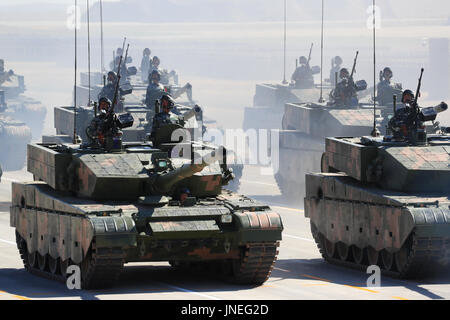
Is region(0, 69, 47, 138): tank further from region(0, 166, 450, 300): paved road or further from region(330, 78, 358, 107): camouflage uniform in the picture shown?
region(0, 166, 450, 300): paved road

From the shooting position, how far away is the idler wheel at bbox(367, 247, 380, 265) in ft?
102

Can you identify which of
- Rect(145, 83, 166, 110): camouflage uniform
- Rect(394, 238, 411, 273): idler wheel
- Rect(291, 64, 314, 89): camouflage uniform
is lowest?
Rect(394, 238, 411, 273): idler wheel

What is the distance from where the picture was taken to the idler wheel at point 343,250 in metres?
32.5

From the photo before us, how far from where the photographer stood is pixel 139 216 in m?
27.7

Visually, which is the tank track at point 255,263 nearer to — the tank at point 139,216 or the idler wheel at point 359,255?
the tank at point 139,216

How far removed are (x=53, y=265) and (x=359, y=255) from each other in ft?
22.4

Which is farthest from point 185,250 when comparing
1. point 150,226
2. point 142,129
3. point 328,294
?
point 142,129

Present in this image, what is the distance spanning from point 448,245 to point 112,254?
689 cm

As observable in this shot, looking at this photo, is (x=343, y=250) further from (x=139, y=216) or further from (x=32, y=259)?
(x=32, y=259)

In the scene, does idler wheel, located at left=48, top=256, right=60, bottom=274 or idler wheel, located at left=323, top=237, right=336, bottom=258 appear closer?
idler wheel, located at left=48, top=256, right=60, bottom=274

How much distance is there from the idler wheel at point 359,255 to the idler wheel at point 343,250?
0.67 feet

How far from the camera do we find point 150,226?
27672 millimetres

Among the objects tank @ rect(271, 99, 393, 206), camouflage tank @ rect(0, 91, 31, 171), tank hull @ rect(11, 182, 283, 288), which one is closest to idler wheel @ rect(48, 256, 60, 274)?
tank hull @ rect(11, 182, 283, 288)

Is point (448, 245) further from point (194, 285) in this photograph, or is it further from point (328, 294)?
point (194, 285)
